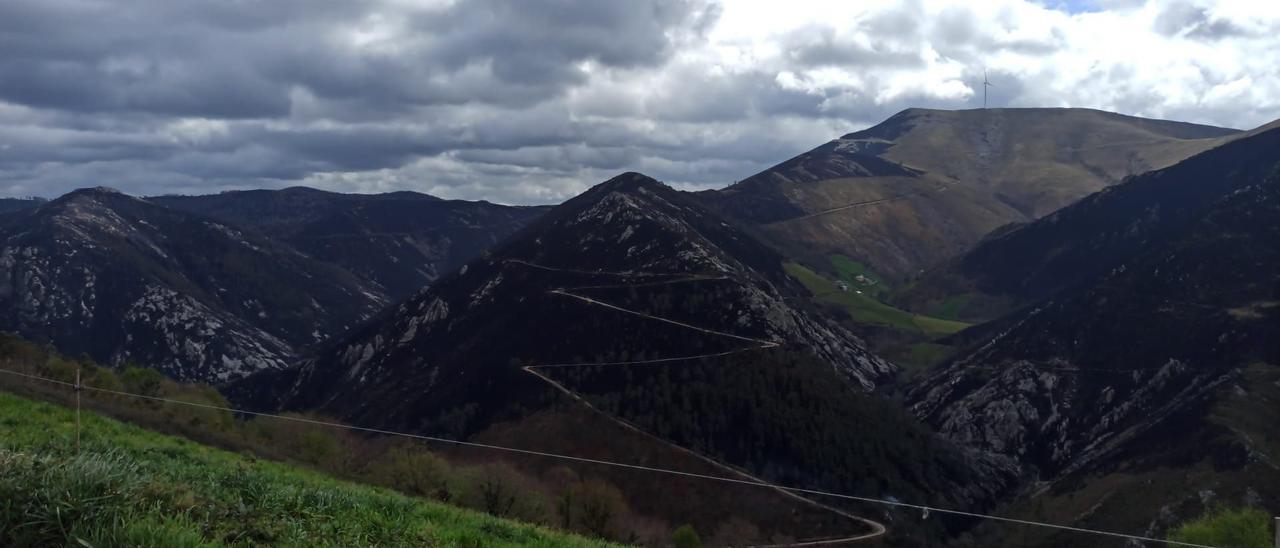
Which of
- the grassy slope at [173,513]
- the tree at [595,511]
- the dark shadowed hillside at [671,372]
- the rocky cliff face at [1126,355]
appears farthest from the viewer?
the rocky cliff face at [1126,355]

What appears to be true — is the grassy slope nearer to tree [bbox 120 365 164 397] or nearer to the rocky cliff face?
tree [bbox 120 365 164 397]

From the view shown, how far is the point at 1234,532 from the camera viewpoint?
2628 inches

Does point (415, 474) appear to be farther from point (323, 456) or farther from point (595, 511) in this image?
point (323, 456)

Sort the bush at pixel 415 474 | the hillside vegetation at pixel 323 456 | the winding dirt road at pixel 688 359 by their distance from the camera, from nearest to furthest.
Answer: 1. the hillside vegetation at pixel 323 456
2. the bush at pixel 415 474
3. the winding dirt road at pixel 688 359

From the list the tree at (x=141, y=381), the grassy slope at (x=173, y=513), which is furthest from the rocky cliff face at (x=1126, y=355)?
the grassy slope at (x=173, y=513)

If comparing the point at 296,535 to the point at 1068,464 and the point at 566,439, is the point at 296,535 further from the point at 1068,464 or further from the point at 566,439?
the point at 1068,464

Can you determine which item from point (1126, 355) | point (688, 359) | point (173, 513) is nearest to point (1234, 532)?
point (173, 513)

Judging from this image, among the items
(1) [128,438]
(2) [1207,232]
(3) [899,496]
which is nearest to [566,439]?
(3) [899,496]

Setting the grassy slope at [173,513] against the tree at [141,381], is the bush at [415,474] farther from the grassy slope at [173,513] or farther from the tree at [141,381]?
the tree at [141,381]

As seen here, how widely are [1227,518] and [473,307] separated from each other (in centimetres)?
15217

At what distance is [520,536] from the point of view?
1853 centimetres

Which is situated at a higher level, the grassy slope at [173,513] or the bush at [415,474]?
the grassy slope at [173,513]

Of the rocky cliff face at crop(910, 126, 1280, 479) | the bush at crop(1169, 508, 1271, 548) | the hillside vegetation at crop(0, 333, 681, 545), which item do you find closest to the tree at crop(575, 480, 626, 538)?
the hillside vegetation at crop(0, 333, 681, 545)

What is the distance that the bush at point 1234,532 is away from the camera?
215ft
